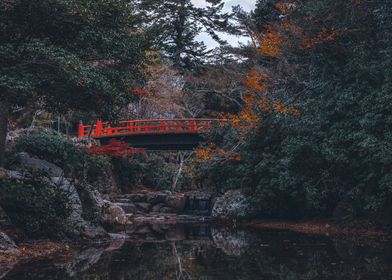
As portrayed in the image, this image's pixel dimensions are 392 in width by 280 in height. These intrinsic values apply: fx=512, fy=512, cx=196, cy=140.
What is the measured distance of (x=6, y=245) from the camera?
35.4ft

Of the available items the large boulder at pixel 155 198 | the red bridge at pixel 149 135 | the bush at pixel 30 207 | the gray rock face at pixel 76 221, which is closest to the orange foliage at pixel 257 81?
the red bridge at pixel 149 135

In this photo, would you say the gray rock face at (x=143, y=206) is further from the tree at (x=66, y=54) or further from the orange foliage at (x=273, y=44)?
the tree at (x=66, y=54)

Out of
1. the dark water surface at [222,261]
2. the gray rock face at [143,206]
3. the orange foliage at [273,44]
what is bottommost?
the dark water surface at [222,261]

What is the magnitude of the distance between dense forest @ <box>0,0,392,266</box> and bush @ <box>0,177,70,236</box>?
1.1 inches

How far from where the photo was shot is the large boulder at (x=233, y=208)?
73.7 ft

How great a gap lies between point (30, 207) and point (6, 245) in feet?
5.92

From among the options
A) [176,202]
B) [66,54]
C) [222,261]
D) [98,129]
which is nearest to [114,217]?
[66,54]

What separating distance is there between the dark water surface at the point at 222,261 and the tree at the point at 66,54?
3788 millimetres

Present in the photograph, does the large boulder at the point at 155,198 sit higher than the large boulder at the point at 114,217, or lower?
higher

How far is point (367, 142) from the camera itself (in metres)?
15.6

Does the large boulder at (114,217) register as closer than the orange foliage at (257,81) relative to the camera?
Yes

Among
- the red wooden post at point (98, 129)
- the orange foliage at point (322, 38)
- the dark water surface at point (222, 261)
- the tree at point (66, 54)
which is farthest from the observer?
the red wooden post at point (98, 129)

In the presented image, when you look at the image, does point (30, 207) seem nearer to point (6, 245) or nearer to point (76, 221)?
point (6, 245)

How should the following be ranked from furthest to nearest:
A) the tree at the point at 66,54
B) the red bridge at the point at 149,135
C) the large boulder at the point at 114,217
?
1. the red bridge at the point at 149,135
2. the large boulder at the point at 114,217
3. the tree at the point at 66,54
